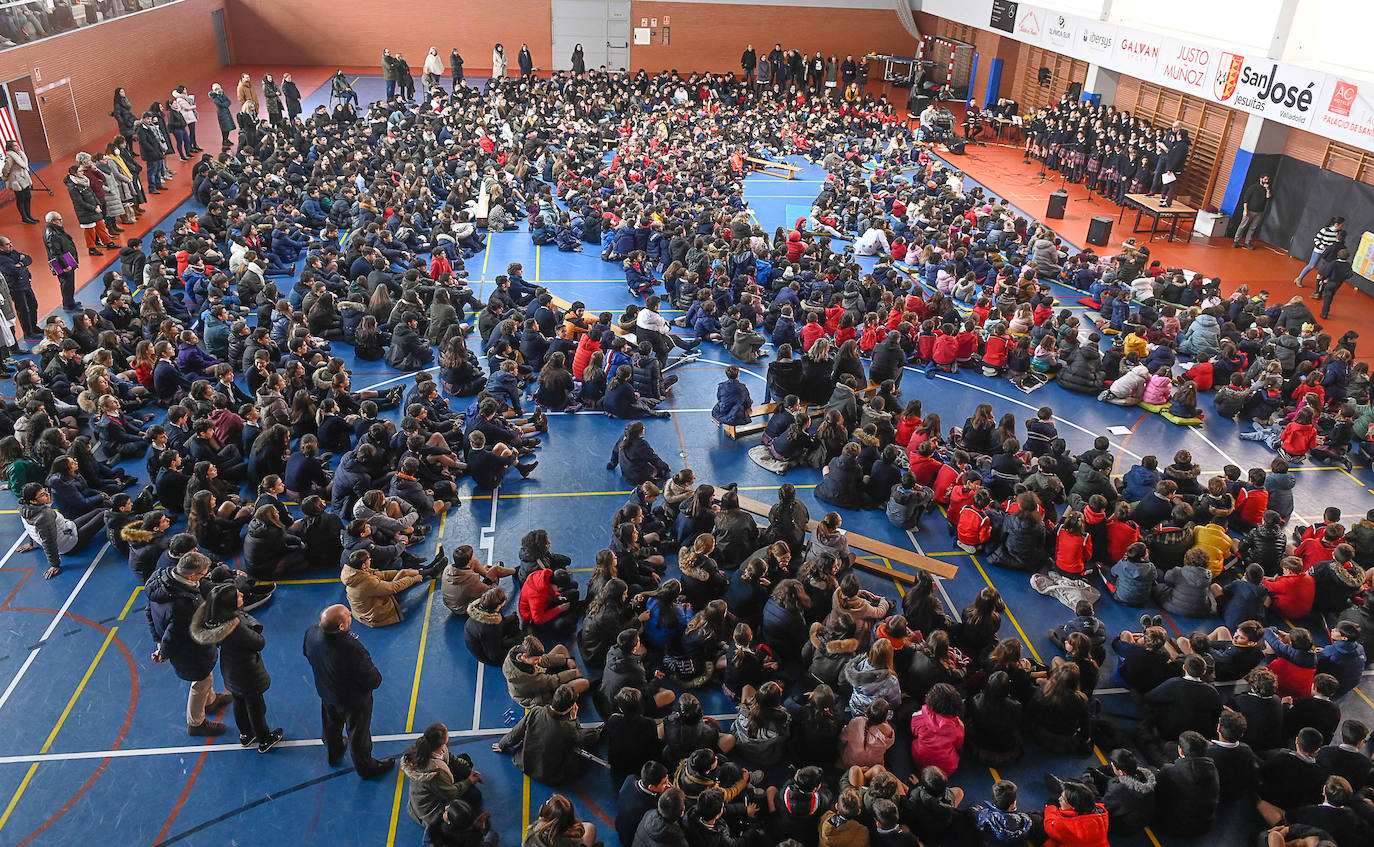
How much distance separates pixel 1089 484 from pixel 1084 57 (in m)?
26.7

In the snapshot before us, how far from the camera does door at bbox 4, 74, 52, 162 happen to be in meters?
26.0

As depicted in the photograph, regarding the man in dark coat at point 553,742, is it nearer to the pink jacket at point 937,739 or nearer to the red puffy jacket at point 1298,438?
the pink jacket at point 937,739

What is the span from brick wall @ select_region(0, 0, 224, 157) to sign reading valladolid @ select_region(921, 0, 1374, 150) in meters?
35.2

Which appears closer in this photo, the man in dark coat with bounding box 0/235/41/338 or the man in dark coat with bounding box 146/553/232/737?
the man in dark coat with bounding box 146/553/232/737

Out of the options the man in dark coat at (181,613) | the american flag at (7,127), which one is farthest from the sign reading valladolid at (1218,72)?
the american flag at (7,127)

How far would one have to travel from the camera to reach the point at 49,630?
10.3m

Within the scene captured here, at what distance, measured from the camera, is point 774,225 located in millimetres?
26688

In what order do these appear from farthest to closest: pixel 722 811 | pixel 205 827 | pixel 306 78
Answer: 1. pixel 306 78
2. pixel 205 827
3. pixel 722 811

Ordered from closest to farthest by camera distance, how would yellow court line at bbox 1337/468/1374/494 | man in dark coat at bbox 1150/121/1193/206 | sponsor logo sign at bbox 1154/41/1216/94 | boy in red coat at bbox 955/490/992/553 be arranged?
boy in red coat at bbox 955/490/992/553, yellow court line at bbox 1337/468/1374/494, sponsor logo sign at bbox 1154/41/1216/94, man in dark coat at bbox 1150/121/1193/206

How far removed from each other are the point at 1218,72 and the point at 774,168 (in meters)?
14.5

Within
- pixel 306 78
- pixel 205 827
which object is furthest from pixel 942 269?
pixel 306 78

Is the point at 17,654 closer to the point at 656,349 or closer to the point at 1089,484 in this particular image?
the point at 656,349

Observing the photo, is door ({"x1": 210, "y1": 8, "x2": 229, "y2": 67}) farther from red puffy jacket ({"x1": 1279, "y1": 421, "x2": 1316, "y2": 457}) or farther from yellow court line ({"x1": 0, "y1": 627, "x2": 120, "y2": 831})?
red puffy jacket ({"x1": 1279, "y1": 421, "x2": 1316, "y2": 457})

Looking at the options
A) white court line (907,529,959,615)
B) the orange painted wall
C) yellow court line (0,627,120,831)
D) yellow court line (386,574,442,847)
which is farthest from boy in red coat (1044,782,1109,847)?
the orange painted wall
